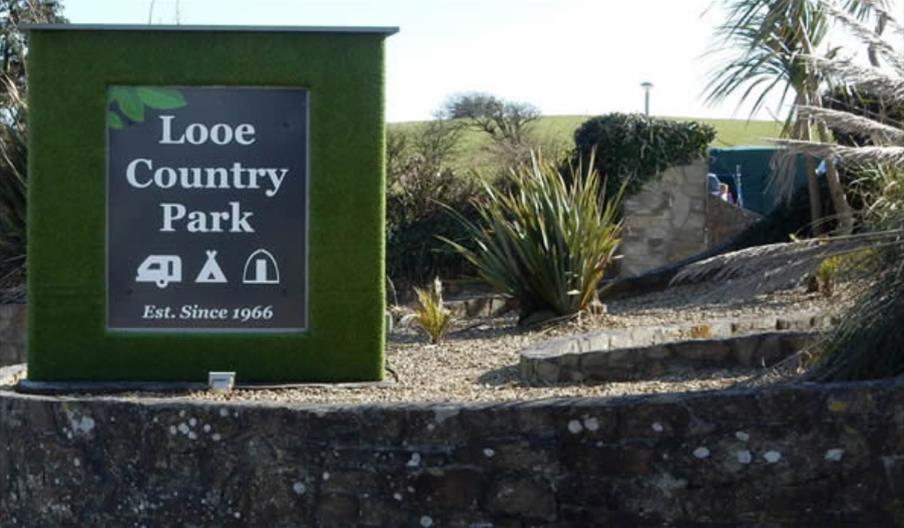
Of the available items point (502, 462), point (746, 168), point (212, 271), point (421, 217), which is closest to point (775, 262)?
point (502, 462)

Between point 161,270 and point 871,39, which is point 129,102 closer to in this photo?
point 161,270

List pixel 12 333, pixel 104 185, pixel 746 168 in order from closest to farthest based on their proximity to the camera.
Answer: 1. pixel 104 185
2. pixel 12 333
3. pixel 746 168

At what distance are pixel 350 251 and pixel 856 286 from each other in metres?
2.82

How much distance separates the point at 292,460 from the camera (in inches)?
238

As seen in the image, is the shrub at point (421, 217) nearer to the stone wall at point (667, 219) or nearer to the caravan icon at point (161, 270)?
the stone wall at point (667, 219)

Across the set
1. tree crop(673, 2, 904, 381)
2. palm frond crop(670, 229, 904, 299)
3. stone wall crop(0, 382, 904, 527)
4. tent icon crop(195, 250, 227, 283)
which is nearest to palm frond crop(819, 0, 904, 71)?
tree crop(673, 2, 904, 381)

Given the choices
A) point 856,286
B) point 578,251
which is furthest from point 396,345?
point 856,286

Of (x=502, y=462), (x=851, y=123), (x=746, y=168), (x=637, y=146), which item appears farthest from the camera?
(x=746, y=168)

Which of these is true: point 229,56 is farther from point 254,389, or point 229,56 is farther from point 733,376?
point 733,376

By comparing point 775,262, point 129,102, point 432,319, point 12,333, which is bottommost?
point 12,333

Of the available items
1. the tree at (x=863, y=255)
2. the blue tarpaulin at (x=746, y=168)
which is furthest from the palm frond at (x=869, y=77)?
the blue tarpaulin at (x=746, y=168)

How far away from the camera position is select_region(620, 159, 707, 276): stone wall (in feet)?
55.5

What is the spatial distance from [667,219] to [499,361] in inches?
312

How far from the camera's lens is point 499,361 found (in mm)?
9547
